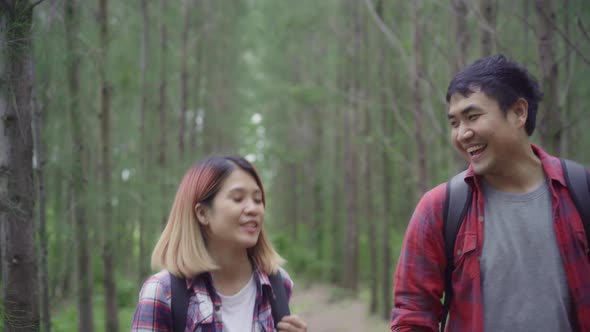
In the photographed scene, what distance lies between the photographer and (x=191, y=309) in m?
2.26

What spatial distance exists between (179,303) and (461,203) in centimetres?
123

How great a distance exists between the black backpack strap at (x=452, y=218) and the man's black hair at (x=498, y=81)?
371 millimetres

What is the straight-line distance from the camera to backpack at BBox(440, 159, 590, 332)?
2254 mm

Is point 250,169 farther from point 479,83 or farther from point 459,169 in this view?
point 459,169

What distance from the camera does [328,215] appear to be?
22531 millimetres

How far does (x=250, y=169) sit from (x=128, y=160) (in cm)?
833

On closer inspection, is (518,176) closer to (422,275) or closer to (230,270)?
(422,275)

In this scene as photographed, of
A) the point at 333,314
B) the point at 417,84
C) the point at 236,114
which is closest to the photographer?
the point at 417,84

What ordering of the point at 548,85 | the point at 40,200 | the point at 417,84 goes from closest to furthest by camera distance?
the point at 40,200 < the point at 548,85 < the point at 417,84

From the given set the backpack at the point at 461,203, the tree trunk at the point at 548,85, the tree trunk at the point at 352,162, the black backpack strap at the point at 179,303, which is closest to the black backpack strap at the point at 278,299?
the black backpack strap at the point at 179,303

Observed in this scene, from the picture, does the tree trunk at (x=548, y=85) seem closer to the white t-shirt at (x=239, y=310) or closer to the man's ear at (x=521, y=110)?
the man's ear at (x=521, y=110)

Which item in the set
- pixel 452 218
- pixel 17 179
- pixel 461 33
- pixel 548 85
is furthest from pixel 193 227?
pixel 461 33

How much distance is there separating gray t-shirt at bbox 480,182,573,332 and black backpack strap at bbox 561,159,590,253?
0.10m

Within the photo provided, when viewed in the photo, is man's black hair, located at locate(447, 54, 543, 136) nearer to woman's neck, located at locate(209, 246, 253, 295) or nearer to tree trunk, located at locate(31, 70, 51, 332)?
woman's neck, located at locate(209, 246, 253, 295)
